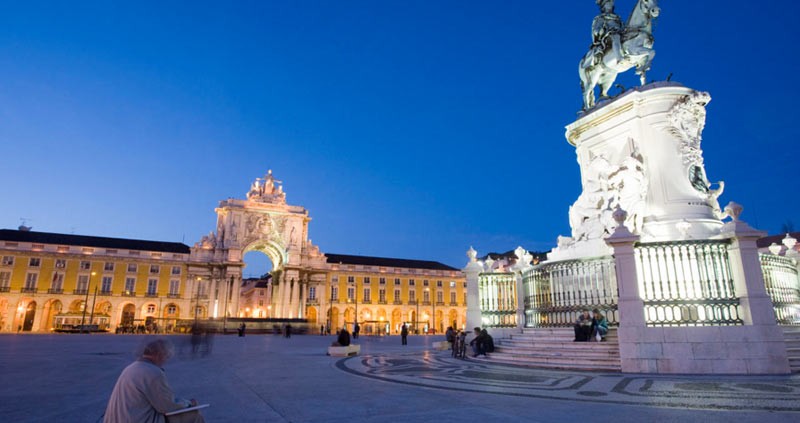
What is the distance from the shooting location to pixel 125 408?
101 inches

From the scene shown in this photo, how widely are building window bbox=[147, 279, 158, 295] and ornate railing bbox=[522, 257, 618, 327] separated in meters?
56.6

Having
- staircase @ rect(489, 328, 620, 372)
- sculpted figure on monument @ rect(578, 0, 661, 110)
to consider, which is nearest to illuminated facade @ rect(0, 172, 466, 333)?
staircase @ rect(489, 328, 620, 372)

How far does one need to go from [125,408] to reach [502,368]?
7.54 m

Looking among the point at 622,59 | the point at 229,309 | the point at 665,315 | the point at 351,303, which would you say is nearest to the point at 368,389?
the point at 665,315

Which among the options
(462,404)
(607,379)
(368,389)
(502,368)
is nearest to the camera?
(462,404)

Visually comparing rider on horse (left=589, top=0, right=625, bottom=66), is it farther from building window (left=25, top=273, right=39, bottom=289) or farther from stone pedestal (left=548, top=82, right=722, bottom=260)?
building window (left=25, top=273, right=39, bottom=289)

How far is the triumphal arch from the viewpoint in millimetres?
58312

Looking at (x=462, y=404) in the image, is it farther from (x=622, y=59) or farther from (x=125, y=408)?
(x=622, y=59)

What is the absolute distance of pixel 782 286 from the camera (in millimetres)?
9547

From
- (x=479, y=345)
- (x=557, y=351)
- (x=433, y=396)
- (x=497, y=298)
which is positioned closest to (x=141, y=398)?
(x=433, y=396)

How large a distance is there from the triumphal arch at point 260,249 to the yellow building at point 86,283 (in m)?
3.08

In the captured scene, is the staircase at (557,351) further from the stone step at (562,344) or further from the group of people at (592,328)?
the group of people at (592,328)

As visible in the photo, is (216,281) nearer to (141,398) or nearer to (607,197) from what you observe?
(607,197)

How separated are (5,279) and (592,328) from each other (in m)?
64.0
